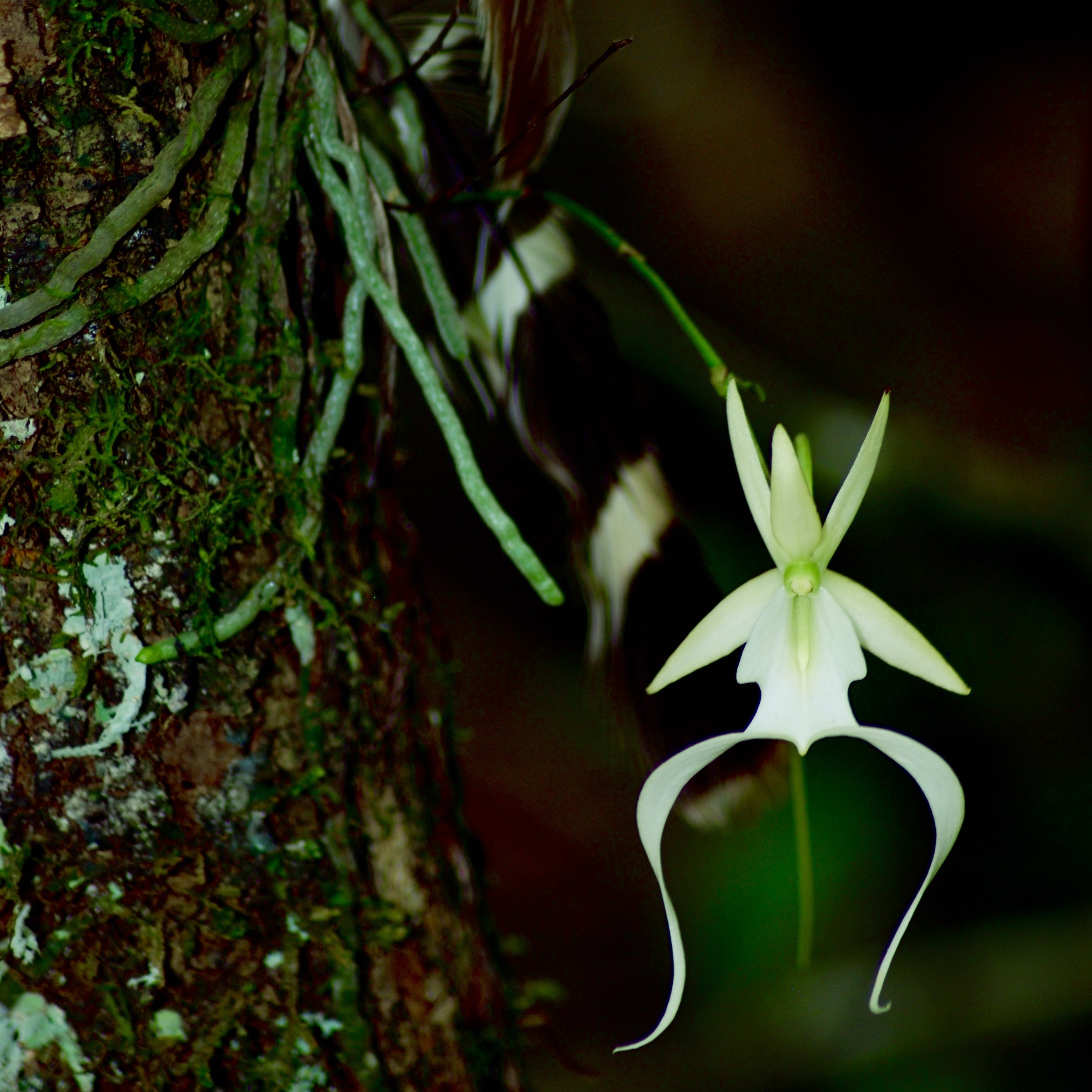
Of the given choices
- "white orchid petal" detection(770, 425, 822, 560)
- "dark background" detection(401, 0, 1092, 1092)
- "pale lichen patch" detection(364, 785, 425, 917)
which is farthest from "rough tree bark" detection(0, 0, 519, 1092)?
"dark background" detection(401, 0, 1092, 1092)

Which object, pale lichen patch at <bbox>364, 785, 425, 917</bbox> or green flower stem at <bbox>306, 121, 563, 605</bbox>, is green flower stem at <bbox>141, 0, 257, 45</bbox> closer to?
green flower stem at <bbox>306, 121, 563, 605</bbox>

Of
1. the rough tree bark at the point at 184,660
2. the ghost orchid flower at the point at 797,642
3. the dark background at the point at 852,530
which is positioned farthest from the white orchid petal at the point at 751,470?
the dark background at the point at 852,530

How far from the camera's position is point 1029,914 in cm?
104

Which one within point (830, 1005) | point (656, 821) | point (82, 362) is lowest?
point (830, 1005)

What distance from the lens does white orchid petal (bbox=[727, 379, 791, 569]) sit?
0.33m

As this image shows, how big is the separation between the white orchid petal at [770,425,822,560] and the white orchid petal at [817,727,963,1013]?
0.07 m

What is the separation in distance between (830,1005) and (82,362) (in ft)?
3.72

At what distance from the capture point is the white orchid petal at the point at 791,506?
12.2 inches

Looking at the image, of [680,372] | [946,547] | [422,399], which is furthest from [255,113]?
[946,547]

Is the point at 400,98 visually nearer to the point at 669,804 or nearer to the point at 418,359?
the point at 418,359

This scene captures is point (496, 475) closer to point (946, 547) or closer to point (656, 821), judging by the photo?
point (946, 547)

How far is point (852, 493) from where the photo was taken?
320 mm

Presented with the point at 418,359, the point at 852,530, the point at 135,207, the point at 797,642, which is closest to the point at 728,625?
the point at 797,642

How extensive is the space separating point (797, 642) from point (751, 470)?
67 mm
